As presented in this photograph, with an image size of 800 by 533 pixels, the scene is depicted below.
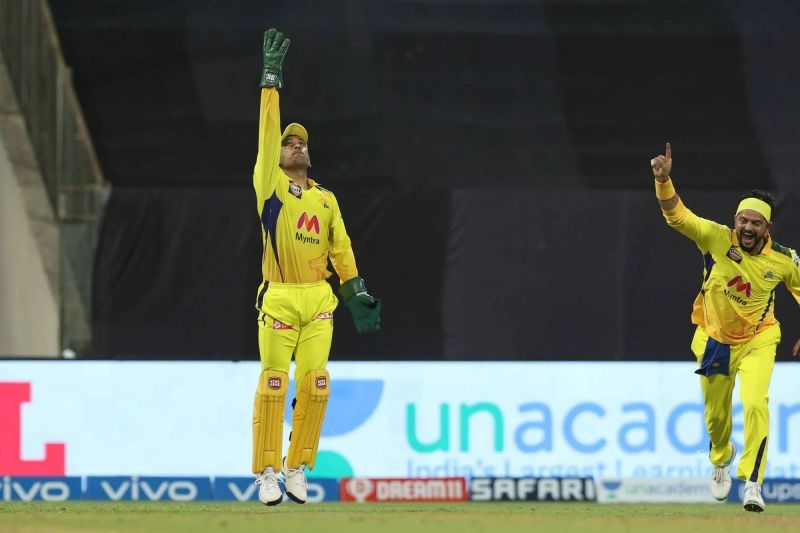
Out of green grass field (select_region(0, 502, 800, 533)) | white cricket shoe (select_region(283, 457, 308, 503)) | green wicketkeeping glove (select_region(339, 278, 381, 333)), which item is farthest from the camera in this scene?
green wicketkeeping glove (select_region(339, 278, 381, 333))

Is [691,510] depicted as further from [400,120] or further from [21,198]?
[21,198]

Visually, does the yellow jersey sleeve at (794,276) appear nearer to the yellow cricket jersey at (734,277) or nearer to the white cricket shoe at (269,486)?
the yellow cricket jersey at (734,277)

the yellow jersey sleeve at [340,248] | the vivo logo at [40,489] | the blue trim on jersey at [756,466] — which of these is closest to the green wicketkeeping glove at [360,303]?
the yellow jersey sleeve at [340,248]

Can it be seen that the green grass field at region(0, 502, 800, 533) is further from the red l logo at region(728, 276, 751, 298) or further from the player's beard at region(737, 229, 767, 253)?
the player's beard at region(737, 229, 767, 253)

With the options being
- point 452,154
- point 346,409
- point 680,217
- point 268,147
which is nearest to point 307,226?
point 268,147

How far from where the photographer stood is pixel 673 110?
14672 mm

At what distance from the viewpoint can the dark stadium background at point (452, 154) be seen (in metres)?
13.4

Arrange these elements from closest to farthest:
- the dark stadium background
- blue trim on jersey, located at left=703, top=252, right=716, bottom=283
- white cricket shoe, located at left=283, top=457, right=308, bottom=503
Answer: white cricket shoe, located at left=283, top=457, right=308, bottom=503 → blue trim on jersey, located at left=703, top=252, right=716, bottom=283 → the dark stadium background

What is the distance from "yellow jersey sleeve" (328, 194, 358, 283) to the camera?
8250 mm

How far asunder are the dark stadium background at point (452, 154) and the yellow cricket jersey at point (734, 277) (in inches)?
177

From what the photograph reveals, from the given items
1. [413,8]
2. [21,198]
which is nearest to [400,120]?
[413,8]

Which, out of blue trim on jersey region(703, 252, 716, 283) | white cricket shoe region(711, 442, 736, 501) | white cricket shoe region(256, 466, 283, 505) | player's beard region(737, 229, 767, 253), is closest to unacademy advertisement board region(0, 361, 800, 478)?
white cricket shoe region(711, 442, 736, 501)

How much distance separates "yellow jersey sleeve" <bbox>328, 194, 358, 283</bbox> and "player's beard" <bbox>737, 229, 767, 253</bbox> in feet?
6.63

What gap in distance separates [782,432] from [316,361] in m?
4.19
